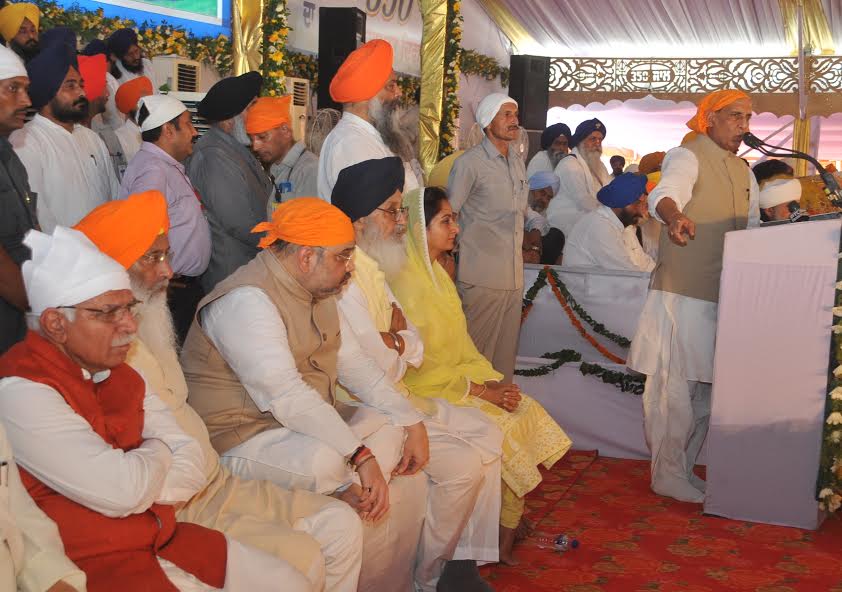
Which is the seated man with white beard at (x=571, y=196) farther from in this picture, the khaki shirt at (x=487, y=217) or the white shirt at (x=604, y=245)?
the khaki shirt at (x=487, y=217)

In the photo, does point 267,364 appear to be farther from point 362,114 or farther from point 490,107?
point 490,107

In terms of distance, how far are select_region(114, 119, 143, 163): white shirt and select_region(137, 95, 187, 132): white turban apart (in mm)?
1107

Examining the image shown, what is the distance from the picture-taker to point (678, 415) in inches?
182

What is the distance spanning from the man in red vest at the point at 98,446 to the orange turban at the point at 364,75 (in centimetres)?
229

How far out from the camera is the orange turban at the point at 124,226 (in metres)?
2.38

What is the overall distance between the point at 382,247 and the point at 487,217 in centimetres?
145

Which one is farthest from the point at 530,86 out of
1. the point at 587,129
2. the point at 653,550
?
the point at 653,550

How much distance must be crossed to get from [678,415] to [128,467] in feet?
10.3

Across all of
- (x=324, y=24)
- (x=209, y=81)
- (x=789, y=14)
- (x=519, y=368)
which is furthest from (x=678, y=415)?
(x=789, y=14)

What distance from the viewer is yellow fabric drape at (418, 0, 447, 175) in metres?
11.5

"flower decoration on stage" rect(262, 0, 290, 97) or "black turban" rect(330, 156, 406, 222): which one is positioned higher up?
"flower decoration on stage" rect(262, 0, 290, 97)

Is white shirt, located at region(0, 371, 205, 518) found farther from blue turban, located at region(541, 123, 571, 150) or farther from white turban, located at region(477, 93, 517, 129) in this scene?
blue turban, located at region(541, 123, 571, 150)

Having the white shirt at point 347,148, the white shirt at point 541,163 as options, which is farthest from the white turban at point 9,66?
the white shirt at point 541,163

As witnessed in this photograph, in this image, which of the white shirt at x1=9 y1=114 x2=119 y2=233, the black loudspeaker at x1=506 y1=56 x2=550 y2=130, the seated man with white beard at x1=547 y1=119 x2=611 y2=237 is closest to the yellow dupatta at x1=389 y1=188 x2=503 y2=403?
the white shirt at x1=9 y1=114 x2=119 y2=233
